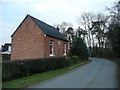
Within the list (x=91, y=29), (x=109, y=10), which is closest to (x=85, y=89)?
(x=109, y=10)

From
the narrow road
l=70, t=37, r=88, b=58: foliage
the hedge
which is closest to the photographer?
the narrow road

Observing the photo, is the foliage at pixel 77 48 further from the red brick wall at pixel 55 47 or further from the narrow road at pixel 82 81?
the narrow road at pixel 82 81

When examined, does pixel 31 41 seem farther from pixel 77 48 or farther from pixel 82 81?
pixel 82 81

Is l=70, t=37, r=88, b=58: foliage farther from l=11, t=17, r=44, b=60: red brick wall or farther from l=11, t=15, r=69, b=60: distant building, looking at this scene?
l=11, t=17, r=44, b=60: red brick wall

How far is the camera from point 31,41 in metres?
27.3

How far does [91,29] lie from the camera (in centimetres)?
6725

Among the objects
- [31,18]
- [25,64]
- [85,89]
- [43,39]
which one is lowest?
[85,89]

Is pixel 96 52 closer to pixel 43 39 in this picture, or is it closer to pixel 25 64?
pixel 43 39

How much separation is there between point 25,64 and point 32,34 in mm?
→ 14220

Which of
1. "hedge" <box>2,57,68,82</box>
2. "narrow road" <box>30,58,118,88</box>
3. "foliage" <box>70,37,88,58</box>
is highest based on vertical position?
"foliage" <box>70,37,88,58</box>

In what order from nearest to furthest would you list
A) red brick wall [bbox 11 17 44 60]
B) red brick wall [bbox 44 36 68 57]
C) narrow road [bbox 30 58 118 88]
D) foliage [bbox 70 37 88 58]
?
narrow road [bbox 30 58 118 88]
red brick wall [bbox 11 17 44 60]
red brick wall [bbox 44 36 68 57]
foliage [bbox 70 37 88 58]

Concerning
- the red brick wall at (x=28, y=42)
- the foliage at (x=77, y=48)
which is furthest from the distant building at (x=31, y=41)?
the foliage at (x=77, y=48)

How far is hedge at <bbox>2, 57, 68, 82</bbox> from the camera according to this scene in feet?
36.6

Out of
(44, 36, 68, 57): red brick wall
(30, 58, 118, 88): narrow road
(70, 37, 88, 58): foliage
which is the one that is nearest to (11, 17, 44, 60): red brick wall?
(44, 36, 68, 57): red brick wall
